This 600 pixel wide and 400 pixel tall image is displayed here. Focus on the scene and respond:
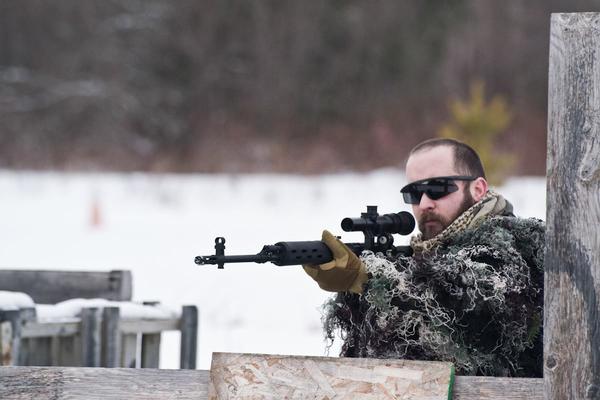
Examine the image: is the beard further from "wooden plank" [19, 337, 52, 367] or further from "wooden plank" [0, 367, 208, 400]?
"wooden plank" [19, 337, 52, 367]

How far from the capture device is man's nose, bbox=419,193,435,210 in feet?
12.9

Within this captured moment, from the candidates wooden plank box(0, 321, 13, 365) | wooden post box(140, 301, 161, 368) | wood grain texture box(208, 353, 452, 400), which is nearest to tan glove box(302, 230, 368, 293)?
wood grain texture box(208, 353, 452, 400)

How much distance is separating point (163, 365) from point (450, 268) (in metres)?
6.45

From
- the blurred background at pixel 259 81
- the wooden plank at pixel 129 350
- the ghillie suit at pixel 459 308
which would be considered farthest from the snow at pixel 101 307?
the blurred background at pixel 259 81

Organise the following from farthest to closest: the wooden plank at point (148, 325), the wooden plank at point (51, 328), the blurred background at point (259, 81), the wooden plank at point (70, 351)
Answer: the blurred background at point (259, 81), the wooden plank at point (148, 325), the wooden plank at point (70, 351), the wooden plank at point (51, 328)

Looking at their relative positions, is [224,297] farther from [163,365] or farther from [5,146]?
[5,146]

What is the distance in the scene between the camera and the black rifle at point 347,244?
3371mm

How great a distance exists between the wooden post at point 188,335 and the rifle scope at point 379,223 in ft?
10.1

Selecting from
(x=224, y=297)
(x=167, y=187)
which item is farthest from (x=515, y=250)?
(x=167, y=187)

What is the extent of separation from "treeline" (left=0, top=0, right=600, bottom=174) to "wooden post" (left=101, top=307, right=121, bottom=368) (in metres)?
33.5

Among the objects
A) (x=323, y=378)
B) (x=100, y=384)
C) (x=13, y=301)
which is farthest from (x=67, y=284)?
(x=323, y=378)

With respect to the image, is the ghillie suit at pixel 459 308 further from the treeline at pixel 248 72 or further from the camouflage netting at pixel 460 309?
the treeline at pixel 248 72

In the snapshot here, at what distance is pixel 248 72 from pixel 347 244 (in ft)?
130

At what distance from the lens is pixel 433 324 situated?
11.6 feet
